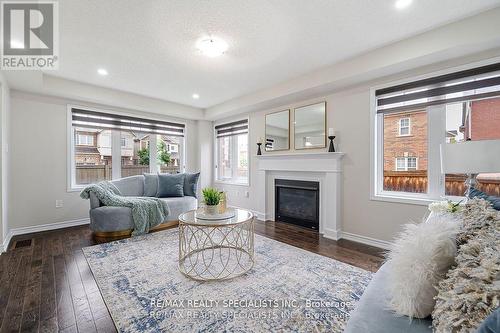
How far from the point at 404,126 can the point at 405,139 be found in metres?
0.17

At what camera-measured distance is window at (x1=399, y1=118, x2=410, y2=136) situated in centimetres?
294

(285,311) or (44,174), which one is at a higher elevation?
(44,174)

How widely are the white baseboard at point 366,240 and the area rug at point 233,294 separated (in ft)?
2.93

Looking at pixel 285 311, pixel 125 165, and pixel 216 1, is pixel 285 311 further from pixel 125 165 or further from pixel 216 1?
pixel 125 165

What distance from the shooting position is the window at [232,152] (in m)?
5.17

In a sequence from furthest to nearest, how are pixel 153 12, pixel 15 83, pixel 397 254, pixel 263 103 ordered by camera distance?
pixel 263 103 → pixel 15 83 → pixel 153 12 → pixel 397 254

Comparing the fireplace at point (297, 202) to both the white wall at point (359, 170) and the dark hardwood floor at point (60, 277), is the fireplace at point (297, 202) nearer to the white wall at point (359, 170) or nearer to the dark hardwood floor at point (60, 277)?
the dark hardwood floor at point (60, 277)

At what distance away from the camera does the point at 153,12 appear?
206 centimetres

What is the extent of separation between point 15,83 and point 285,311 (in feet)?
14.7

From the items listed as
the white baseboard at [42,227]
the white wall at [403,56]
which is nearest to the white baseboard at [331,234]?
the white wall at [403,56]

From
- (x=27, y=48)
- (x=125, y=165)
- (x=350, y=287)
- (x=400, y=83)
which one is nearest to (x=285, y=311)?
(x=350, y=287)

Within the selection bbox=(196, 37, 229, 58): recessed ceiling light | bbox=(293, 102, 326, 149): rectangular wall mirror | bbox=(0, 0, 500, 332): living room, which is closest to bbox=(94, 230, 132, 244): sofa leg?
bbox=(0, 0, 500, 332): living room

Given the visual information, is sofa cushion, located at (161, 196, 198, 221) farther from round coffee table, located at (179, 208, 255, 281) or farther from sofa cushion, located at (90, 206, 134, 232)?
round coffee table, located at (179, 208, 255, 281)

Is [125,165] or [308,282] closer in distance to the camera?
[308,282]
